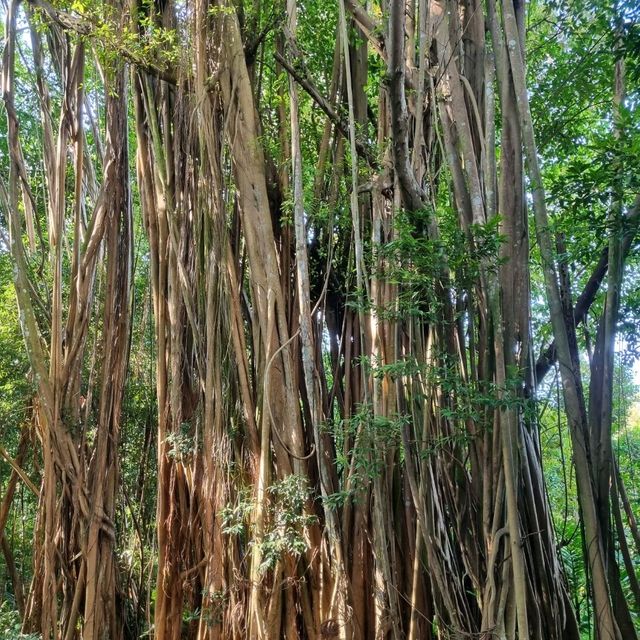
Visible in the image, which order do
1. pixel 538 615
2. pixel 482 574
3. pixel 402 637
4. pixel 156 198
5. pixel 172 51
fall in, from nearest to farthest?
pixel 538 615, pixel 482 574, pixel 402 637, pixel 172 51, pixel 156 198

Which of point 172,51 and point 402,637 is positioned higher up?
point 172,51

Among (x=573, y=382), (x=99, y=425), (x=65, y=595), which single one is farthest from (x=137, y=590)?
(x=573, y=382)

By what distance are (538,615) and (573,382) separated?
2.88ft

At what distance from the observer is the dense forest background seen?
7.91 feet

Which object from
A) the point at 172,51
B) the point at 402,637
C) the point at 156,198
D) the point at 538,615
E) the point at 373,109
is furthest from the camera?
the point at 373,109

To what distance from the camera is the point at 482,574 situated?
252cm

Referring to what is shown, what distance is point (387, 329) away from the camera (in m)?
2.94

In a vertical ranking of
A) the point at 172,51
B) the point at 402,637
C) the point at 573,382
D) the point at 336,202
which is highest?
the point at 172,51

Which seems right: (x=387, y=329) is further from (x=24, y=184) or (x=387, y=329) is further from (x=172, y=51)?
(x=24, y=184)

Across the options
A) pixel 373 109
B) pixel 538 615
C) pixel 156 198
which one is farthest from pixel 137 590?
pixel 373 109

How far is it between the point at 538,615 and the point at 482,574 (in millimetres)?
254

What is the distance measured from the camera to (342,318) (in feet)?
11.5

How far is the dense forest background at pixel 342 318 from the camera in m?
2.41

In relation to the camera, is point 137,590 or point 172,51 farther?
Result: point 137,590
